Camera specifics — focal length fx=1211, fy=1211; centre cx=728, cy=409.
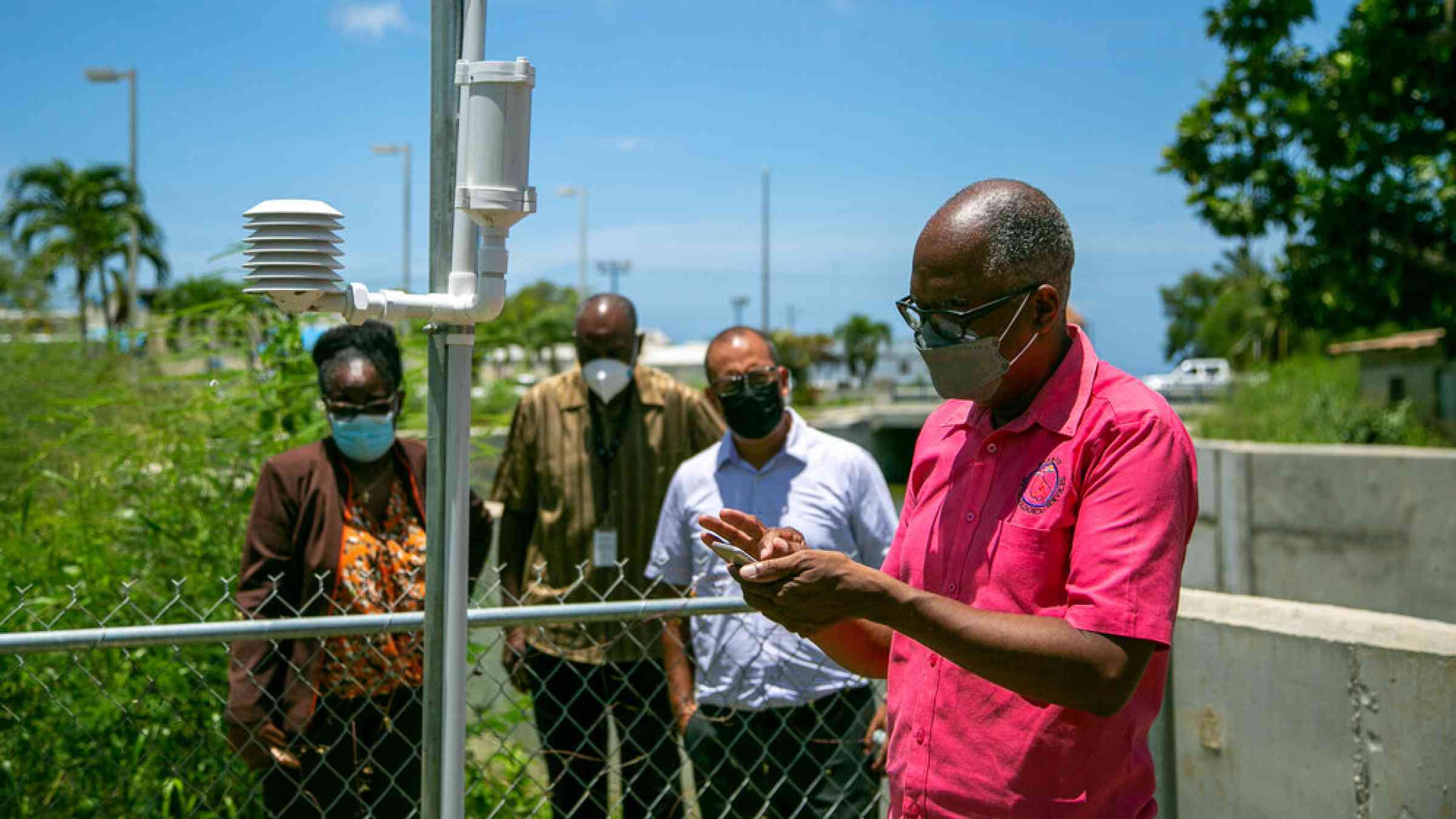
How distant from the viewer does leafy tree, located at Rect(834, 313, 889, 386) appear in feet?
263

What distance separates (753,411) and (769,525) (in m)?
0.36

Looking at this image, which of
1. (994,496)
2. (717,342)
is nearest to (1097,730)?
(994,496)

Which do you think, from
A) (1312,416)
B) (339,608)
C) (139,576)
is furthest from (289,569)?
(1312,416)

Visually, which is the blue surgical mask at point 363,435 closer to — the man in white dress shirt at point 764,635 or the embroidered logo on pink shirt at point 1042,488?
the man in white dress shirt at point 764,635

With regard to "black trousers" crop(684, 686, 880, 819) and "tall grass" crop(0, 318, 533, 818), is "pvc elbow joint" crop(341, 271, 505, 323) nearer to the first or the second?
"tall grass" crop(0, 318, 533, 818)

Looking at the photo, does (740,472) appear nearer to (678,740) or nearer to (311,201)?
(678,740)

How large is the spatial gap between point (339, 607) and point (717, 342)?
1.44 metres

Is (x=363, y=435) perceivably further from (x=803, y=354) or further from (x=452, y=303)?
(x=803, y=354)

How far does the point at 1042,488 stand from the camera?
1890mm

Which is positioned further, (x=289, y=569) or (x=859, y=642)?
(x=289, y=569)

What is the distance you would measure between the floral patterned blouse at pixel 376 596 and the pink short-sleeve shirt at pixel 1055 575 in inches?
66.3

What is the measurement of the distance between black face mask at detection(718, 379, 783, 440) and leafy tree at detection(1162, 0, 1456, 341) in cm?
847

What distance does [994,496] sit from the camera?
197cm

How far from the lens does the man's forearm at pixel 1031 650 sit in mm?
1700
